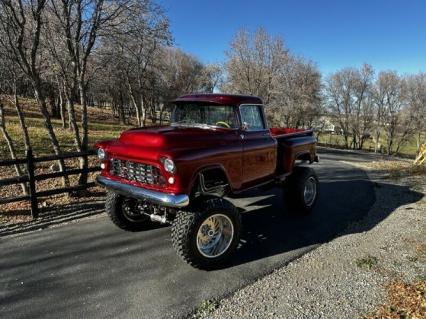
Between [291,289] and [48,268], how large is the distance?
313 cm

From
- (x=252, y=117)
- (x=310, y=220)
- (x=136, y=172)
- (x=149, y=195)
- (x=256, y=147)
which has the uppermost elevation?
(x=252, y=117)

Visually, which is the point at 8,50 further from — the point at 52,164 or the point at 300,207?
the point at 300,207

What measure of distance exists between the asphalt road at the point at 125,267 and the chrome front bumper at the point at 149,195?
0.93 metres

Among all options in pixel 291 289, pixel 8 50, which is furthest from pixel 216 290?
pixel 8 50

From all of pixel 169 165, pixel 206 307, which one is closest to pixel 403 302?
pixel 206 307

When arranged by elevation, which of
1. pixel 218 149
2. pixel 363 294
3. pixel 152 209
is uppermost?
pixel 218 149

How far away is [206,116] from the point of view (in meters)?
5.82

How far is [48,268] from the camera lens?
464 cm

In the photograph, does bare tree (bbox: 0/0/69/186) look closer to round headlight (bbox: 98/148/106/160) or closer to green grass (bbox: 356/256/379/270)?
round headlight (bbox: 98/148/106/160)

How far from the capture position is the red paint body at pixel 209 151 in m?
4.52

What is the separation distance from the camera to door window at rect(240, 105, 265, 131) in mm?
5789

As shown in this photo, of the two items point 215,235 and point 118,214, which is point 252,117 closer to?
point 215,235

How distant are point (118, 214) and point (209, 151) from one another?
204 centimetres

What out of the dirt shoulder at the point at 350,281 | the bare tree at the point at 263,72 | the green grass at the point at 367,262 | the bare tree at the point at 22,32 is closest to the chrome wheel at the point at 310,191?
the dirt shoulder at the point at 350,281
